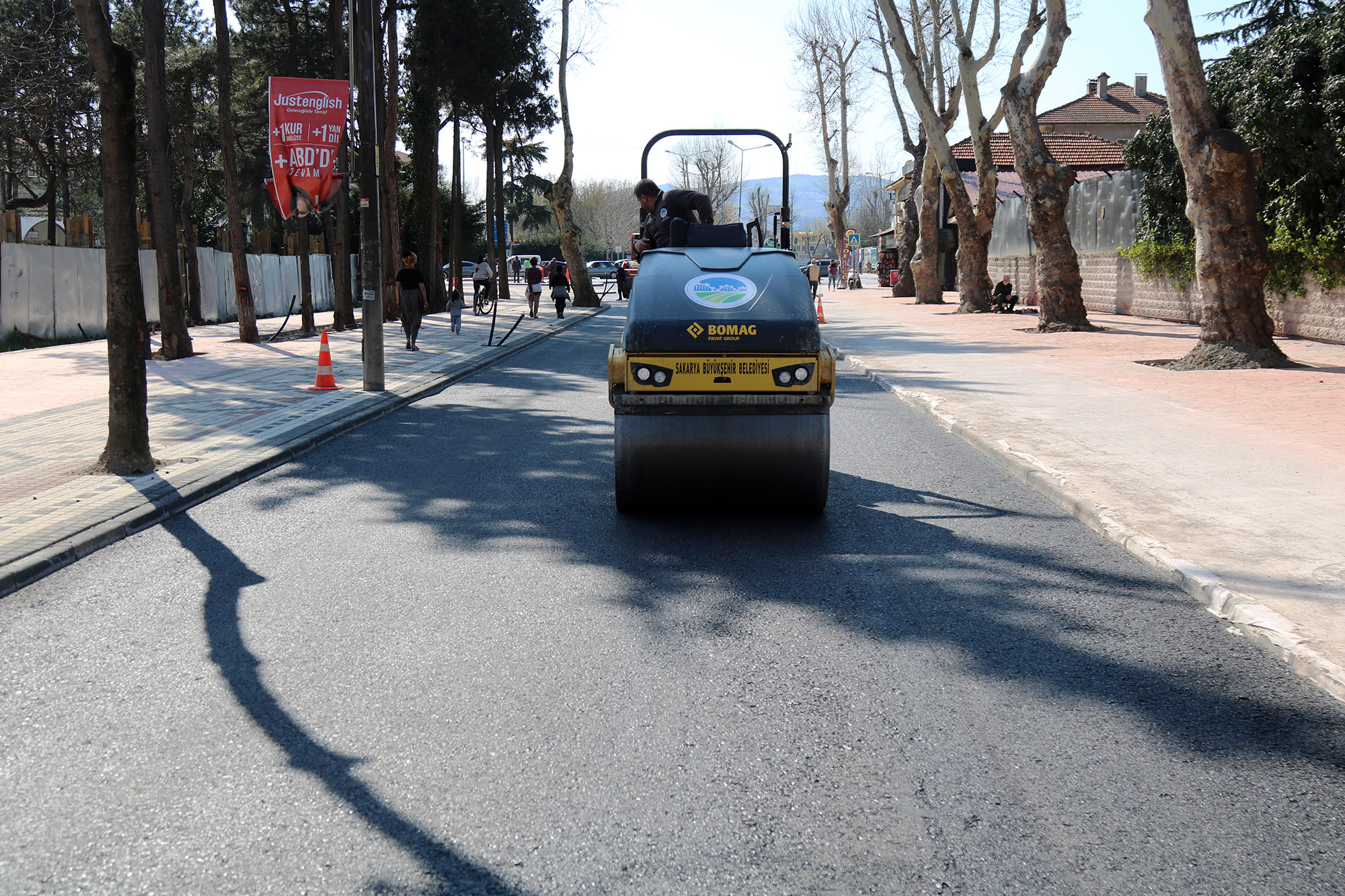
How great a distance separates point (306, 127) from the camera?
1920 cm

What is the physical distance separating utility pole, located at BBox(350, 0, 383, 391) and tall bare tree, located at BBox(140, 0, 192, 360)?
4.49 meters

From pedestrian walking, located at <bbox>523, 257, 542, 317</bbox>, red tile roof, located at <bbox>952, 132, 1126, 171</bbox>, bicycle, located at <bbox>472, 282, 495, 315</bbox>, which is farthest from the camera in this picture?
red tile roof, located at <bbox>952, 132, 1126, 171</bbox>

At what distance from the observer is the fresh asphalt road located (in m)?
3.07

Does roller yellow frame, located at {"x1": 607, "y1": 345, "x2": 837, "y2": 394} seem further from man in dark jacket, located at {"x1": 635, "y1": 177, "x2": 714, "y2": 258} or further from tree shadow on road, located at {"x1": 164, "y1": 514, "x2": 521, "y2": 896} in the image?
tree shadow on road, located at {"x1": 164, "y1": 514, "x2": 521, "y2": 896}

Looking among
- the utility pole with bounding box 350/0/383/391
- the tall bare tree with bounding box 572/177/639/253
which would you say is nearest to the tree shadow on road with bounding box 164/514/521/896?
the utility pole with bounding box 350/0/383/391

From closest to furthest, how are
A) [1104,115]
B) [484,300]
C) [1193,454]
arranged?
[1193,454]
[484,300]
[1104,115]

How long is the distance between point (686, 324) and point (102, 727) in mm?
3867

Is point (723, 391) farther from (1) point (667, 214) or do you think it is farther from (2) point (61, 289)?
(2) point (61, 289)

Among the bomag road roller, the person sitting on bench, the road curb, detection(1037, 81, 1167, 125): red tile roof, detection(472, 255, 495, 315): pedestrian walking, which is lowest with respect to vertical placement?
the road curb

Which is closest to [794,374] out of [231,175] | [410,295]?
[410,295]

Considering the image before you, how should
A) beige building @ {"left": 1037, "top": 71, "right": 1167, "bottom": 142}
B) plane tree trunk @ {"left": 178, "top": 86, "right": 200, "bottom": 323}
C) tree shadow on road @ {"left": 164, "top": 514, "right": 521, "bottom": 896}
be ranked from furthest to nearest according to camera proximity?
1. beige building @ {"left": 1037, "top": 71, "right": 1167, "bottom": 142}
2. plane tree trunk @ {"left": 178, "top": 86, "right": 200, "bottom": 323}
3. tree shadow on road @ {"left": 164, "top": 514, "right": 521, "bottom": 896}

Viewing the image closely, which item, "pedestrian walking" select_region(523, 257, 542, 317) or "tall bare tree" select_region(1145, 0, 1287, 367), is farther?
"pedestrian walking" select_region(523, 257, 542, 317)

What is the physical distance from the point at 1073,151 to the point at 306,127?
40.6 metres

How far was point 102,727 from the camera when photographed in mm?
3967
